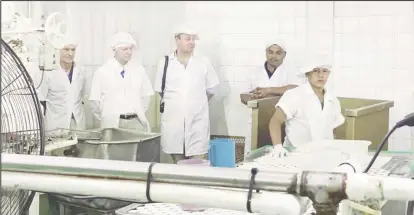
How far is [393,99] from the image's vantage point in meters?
3.93

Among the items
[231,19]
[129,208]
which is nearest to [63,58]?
[231,19]

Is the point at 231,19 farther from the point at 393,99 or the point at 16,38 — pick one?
the point at 16,38

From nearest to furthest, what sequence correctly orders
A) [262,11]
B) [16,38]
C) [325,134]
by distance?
[16,38], [325,134], [262,11]

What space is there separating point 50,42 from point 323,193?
2119 millimetres

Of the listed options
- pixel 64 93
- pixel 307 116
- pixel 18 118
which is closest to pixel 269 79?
pixel 307 116

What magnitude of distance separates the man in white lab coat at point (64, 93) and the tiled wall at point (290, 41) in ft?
1.00

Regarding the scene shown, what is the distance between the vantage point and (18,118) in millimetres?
1662

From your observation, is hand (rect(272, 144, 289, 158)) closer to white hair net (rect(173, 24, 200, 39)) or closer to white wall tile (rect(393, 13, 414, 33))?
white hair net (rect(173, 24, 200, 39))

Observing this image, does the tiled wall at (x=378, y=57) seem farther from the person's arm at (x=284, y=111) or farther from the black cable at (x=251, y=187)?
the black cable at (x=251, y=187)

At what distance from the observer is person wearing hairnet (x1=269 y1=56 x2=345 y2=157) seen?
121 inches

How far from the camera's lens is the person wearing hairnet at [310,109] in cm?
308

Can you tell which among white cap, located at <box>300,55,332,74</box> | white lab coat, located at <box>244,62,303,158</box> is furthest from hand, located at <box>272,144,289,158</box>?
white lab coat, located at <box>244,62,303,158</box>

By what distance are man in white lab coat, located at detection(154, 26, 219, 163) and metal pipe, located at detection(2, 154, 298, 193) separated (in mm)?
2920

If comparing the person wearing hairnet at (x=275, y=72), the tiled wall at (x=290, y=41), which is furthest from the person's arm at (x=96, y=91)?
the person wearing hairnet at (x=275, y=72)
